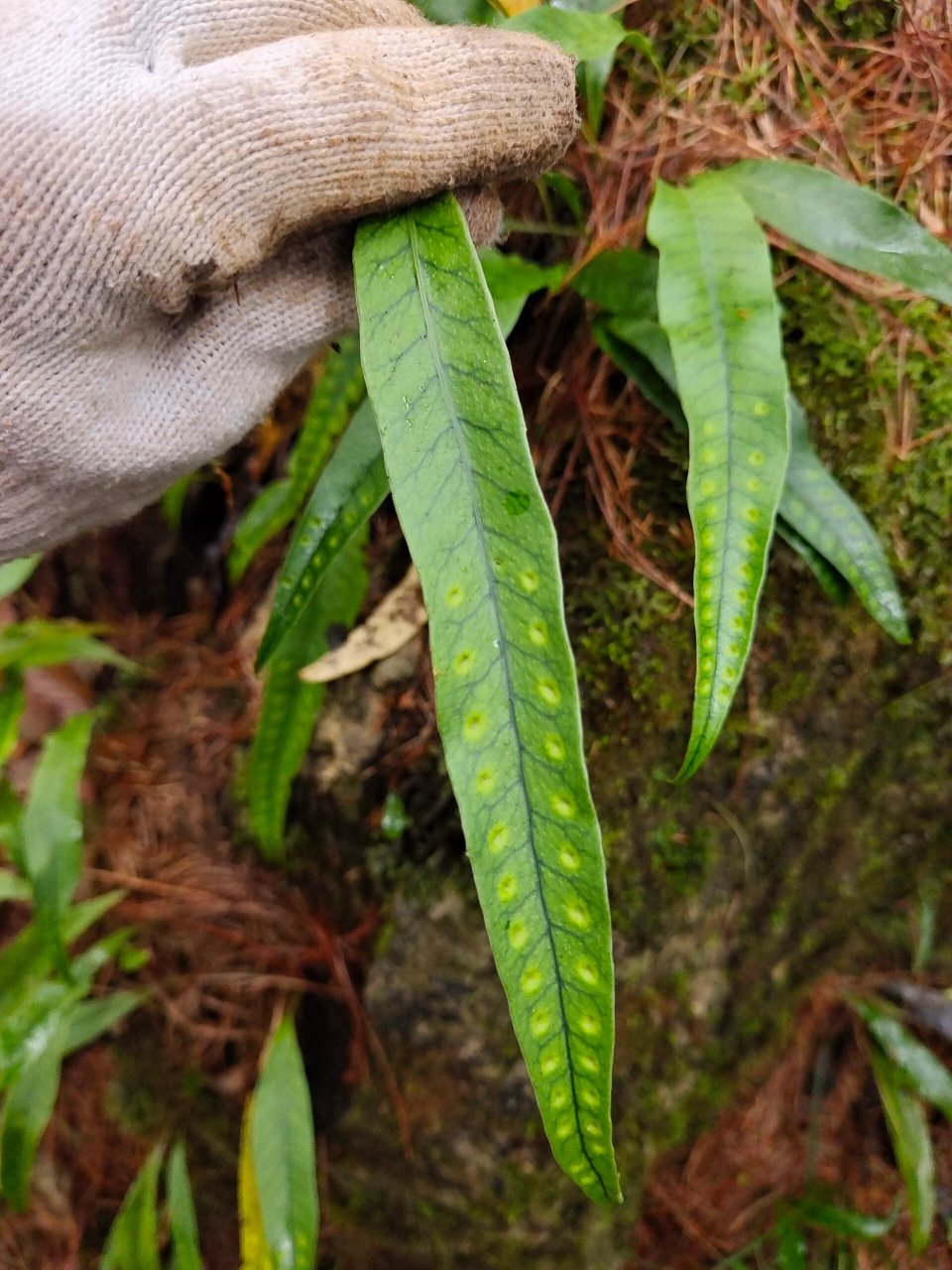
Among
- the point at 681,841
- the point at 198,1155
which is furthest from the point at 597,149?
the point at 198,1155

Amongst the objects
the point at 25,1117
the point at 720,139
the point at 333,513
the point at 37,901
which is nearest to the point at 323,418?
the point at 333,513

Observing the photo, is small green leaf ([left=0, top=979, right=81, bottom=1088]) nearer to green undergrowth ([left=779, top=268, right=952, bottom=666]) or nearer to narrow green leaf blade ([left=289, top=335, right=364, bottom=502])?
narrow green leaf blade ([left=289, top=335, right=364, bottom=502])

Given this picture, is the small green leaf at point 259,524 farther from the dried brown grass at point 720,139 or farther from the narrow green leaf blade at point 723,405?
the narrow green leaf blade at point 723,405

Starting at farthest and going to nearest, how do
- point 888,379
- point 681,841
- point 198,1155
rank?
point 198,1155 < point 681,841 < point 888,379

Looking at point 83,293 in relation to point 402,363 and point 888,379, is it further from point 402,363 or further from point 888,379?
point 888,379

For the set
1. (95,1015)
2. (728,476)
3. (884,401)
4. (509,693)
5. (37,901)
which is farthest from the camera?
(95,1015)

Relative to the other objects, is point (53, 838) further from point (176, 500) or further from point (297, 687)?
point (176, 500)
